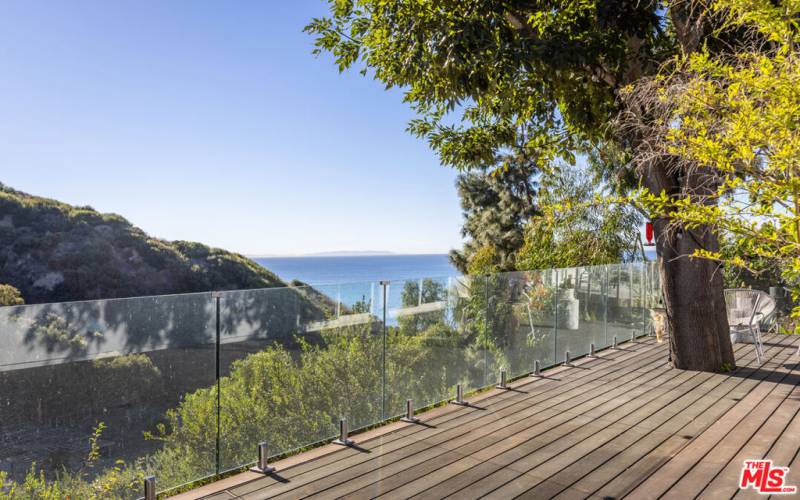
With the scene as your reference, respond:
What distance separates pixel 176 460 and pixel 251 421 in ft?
1.86

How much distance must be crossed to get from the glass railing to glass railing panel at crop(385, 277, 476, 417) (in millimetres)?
16

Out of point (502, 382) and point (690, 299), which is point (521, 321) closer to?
point (502, 382)

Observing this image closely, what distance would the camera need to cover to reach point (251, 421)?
388 cm

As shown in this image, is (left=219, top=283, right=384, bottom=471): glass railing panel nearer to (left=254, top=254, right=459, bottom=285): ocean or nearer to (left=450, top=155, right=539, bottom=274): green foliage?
(left=450, top=155, right=539, bottom=274): green foliage

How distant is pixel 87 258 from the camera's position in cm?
3356

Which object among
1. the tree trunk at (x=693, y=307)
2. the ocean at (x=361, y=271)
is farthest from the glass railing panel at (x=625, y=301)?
the ocean at (x=361, y=271)

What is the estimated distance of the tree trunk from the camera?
6527 millimetres

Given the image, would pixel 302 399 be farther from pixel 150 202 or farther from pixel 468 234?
pixel 150 202

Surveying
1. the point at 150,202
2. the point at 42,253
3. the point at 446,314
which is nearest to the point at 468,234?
the point at 446,314

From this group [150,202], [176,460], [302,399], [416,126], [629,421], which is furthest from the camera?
[150,202]

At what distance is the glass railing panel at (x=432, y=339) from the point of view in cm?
488

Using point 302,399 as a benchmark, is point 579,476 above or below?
below

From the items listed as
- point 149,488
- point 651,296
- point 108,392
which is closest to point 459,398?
point 149,488

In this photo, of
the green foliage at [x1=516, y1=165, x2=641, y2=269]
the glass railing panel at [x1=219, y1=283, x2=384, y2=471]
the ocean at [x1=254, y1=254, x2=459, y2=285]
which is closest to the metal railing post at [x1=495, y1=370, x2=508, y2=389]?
the glass railing panel at [x1=219, y1=283, x2=384, y2=471]
